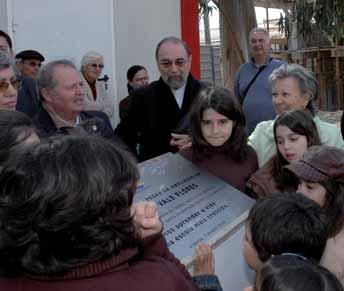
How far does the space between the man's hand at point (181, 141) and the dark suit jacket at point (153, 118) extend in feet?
1.18

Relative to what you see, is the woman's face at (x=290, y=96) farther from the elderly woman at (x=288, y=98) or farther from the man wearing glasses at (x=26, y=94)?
the man wearing glasses at (x=26, y=94)

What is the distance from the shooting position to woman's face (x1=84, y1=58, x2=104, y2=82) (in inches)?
208

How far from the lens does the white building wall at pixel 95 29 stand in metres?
5.22

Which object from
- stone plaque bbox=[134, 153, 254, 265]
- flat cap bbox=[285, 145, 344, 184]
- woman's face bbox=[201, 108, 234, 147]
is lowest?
stone plaque bbox=[134, 153, 254, 265]

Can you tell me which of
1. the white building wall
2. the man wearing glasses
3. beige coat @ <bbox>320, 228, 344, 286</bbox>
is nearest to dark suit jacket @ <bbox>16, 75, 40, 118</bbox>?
the man wearing glasses

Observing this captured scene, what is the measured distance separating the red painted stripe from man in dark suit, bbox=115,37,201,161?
88.1 inches

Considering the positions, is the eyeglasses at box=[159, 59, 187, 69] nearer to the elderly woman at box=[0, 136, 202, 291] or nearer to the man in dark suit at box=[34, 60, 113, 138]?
the man in dark suit at box=[34, 60, 113, 138]

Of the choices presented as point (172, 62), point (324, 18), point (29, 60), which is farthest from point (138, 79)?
point (324, 18)

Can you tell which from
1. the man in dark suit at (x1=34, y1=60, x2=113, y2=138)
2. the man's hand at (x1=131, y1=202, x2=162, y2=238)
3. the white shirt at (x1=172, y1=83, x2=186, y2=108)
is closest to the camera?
the man's hand at (x1=131, y1=202, x2=162, y2=238)

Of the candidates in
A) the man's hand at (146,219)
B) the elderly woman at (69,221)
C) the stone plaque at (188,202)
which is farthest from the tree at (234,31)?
the elderly woman at (69,221)

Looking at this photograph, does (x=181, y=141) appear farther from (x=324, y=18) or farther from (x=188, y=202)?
(x=324, y=18)

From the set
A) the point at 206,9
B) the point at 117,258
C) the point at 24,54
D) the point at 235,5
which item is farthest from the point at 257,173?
the point at 206,9

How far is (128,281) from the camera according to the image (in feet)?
4.32

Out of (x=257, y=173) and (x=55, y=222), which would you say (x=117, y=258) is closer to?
(x=55, y=222)
